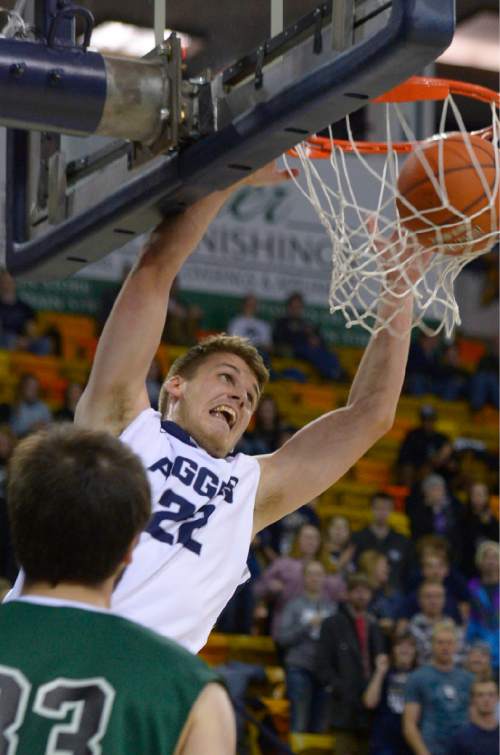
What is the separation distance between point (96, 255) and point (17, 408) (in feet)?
23.1

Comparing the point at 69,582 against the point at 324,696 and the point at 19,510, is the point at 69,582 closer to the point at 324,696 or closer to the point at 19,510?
the point at 19,510

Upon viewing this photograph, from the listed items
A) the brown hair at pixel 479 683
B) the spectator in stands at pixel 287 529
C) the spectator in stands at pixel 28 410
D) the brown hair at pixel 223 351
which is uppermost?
the brown hair at pixel 223 351

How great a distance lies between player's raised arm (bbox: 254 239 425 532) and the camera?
4379 mm

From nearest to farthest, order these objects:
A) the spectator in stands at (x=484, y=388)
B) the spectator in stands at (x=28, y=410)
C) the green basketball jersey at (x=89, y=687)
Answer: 1. the green basketball jersey at (x=89, y=687)
2. the spectator in stands at (x=28, y=410)
3. the spectator in stands at (x=484, y=388)

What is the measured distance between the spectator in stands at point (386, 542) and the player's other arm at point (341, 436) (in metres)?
6.20

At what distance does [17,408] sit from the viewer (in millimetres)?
11305

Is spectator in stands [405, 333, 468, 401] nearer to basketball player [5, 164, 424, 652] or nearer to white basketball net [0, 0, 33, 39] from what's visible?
basketball player [5, 164, 424, 652]

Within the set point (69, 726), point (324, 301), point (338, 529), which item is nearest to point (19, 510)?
point (69, 726)

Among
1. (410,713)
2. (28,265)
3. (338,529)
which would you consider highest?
(28,265)

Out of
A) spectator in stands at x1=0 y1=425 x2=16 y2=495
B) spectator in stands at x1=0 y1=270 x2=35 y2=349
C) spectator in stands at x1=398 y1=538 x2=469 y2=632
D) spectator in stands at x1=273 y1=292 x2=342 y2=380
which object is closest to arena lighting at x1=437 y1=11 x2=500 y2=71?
spectator in stands at x1=273 y1=292 x2=342 y2=380

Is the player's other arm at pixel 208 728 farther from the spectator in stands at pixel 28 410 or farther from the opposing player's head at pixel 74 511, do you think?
the spectator in stands at pixel 28 410

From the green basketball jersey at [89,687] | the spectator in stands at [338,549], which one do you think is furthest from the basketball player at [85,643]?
the spectator in stands at [338,549]

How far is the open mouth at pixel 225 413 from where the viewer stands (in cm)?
425

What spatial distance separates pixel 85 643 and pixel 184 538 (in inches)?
66.0
